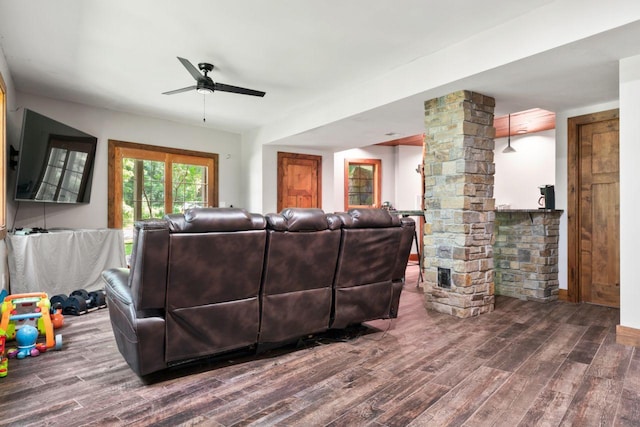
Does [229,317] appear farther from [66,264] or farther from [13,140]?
[13,140]

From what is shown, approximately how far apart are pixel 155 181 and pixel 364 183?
13.9ft

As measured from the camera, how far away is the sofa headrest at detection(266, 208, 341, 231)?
244 cm

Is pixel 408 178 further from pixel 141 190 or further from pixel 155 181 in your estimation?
pixel 141 190

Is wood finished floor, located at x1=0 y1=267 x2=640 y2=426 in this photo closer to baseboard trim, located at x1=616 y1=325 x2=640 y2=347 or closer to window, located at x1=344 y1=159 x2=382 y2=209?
baseboard trim, located at x1=616 y1=325 x2=640 y2=347

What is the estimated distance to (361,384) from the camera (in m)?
2.22

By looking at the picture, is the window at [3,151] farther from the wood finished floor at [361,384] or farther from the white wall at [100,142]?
the wood finished floor at [361,384]

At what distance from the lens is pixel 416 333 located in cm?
320

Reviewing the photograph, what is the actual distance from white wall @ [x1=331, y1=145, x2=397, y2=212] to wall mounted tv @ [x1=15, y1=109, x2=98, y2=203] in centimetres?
446

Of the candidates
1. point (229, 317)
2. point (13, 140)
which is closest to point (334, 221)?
point (229, 317)

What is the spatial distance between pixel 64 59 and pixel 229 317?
343 centimetres

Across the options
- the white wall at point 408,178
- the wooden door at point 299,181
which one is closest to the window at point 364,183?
the white wall at point 408,178

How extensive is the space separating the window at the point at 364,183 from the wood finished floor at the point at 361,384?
5.16 meters

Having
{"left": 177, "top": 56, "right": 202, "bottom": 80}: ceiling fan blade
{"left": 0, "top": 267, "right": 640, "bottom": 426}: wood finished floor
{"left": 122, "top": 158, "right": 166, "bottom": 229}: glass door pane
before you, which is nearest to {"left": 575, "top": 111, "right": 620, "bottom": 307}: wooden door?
{"left": 0, "top": 267, "right": 640, "bottom": 426}: wood finished floor

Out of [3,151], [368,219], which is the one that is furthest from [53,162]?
[368,219]
